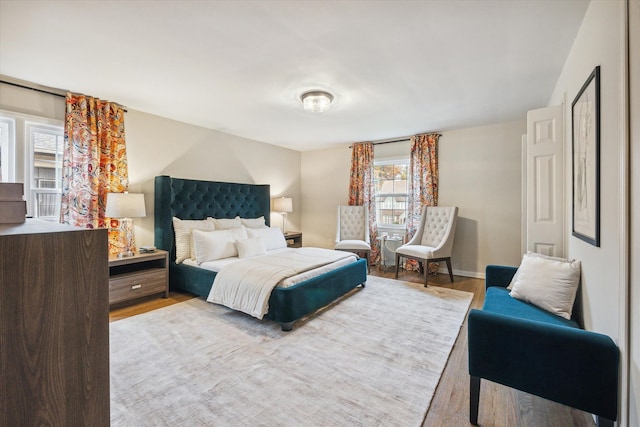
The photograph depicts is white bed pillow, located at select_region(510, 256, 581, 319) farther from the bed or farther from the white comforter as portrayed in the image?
the white comforter

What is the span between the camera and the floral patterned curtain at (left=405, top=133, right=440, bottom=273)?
4.79 metres

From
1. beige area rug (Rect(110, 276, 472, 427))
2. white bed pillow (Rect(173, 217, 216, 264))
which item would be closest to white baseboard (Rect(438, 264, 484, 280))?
beige area rug (Rect(110, 276, 472, 427))

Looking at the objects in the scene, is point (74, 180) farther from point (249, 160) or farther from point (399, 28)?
point (399, 28)

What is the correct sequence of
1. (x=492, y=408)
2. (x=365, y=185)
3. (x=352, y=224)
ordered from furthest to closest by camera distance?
(x=365, y=185) → (x=352, y=224) → (x=492, y=408)

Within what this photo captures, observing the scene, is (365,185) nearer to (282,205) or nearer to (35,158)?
(282,205)

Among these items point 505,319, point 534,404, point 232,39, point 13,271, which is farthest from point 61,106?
point 534,404

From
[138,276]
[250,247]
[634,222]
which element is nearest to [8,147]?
[138,276]

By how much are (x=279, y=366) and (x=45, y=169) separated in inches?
131

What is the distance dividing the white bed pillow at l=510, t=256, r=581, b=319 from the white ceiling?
67.1 inches

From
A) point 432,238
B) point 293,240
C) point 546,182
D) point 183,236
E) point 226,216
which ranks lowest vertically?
point 293,240

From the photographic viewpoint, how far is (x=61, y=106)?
10.1 ft

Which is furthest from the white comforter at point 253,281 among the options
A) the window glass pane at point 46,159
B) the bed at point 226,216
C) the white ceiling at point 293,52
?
the window glass pane at point 46,159

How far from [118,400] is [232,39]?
8.46 feet

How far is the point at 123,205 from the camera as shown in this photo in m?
3.16
